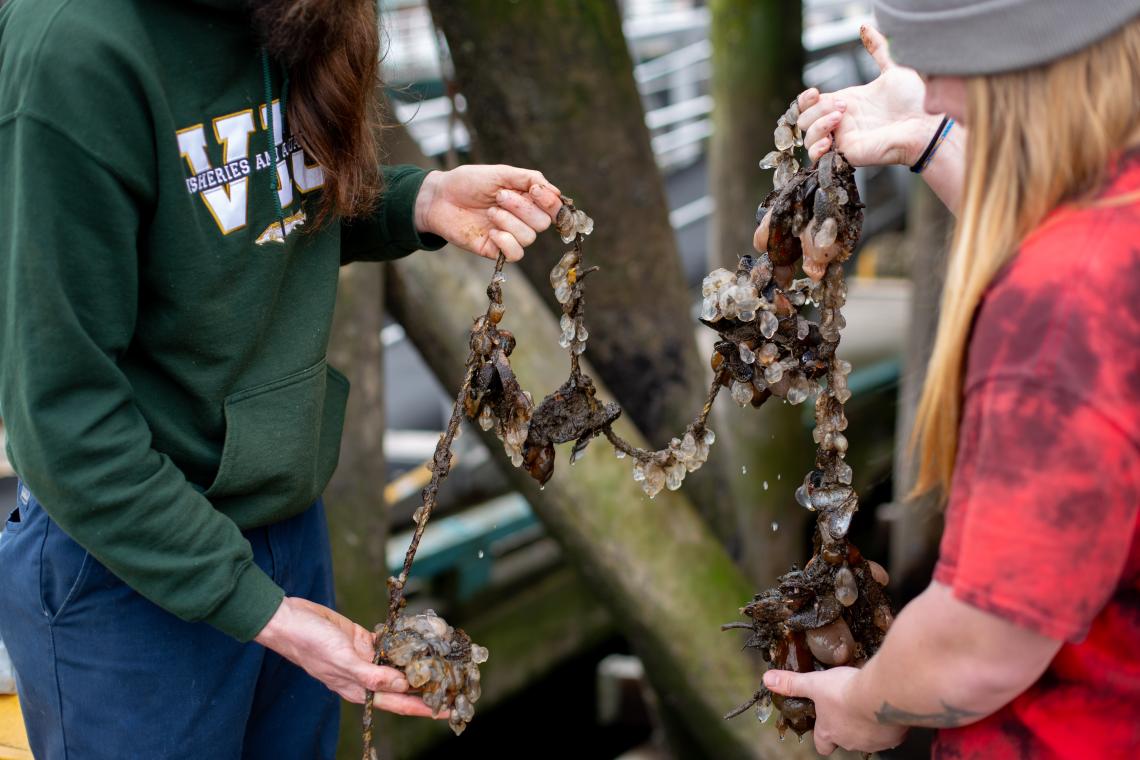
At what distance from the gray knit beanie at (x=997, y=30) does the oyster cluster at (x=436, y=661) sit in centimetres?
103

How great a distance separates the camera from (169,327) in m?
1.53

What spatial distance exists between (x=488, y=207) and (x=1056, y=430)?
1.03 m

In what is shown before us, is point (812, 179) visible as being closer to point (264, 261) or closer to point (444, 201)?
point (444, 201)

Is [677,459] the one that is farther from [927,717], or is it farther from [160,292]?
[160,292]

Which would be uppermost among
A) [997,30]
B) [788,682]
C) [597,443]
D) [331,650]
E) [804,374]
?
[997,30]

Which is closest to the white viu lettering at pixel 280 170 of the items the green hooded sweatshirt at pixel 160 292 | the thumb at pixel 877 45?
the green hooded sweatshirt at pixel 160 292

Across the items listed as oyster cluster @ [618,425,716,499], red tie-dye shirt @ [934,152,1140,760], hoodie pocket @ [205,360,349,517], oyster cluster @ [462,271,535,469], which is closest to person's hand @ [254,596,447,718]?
hoodie pocket @ [205,360,349,517]

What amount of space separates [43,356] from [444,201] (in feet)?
2.33

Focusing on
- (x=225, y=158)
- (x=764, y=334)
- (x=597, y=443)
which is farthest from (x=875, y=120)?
(x=597, y=443)

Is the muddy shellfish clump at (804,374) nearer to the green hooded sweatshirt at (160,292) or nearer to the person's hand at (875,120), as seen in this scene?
the person's hand at (875,120)

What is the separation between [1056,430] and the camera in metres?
1.03

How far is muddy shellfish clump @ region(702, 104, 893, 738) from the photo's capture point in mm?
1642

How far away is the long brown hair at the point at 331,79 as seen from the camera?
1.53m

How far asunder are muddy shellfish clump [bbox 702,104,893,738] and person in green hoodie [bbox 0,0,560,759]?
1.12 feet
